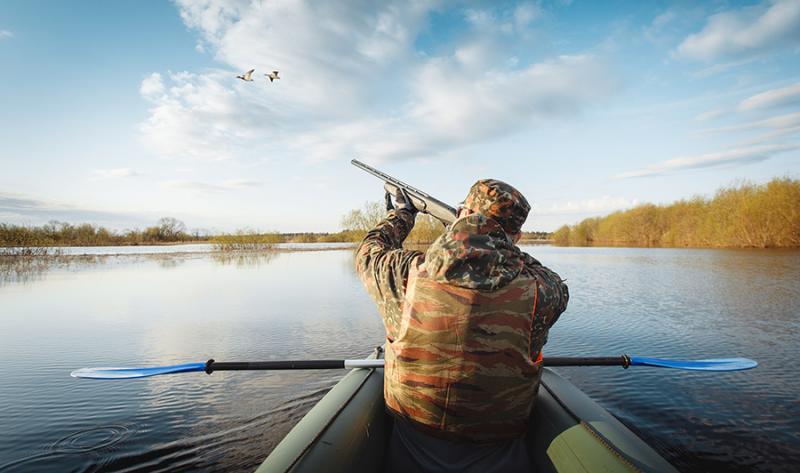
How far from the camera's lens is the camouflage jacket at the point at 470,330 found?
1.58 metres

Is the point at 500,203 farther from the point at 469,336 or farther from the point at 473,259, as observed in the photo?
the point at 469,336

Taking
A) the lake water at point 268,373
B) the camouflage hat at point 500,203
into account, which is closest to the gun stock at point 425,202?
the camouflage hat at point 500,203

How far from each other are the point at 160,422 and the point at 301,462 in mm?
2690

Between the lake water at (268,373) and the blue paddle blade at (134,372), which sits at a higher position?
the blue paddle blade at (134,372)

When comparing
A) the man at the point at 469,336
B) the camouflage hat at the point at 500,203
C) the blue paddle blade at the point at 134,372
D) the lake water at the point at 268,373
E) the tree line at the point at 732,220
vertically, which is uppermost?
the tree line at the point at 732,220

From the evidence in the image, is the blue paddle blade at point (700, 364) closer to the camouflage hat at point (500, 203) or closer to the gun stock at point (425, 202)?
the gun stock at point (425, 202)

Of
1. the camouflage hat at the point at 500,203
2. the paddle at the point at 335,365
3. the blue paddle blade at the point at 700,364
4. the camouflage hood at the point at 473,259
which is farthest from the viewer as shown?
the blue paddle blade at the point at 700,364

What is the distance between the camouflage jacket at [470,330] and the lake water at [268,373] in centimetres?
205

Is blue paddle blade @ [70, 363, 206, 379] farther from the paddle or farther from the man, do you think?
the man

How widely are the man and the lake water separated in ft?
6.32

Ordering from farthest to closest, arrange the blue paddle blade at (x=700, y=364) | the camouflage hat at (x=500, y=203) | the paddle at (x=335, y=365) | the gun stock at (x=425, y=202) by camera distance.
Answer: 1. the blue paddle blade at (x=700, y=364)
2. the paddle at (x=335, y=365)
3. the gun stock at (x=425, y=202)
4. the camouflage hat at (x=500, y=203)

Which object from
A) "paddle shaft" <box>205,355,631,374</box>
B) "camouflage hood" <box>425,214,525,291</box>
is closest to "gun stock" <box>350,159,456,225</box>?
"camouflage hood" <box>425,214,525,291</box>

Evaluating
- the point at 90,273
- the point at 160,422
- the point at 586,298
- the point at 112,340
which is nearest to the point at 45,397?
the point at 160,422

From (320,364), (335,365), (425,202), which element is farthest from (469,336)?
(320,364)
